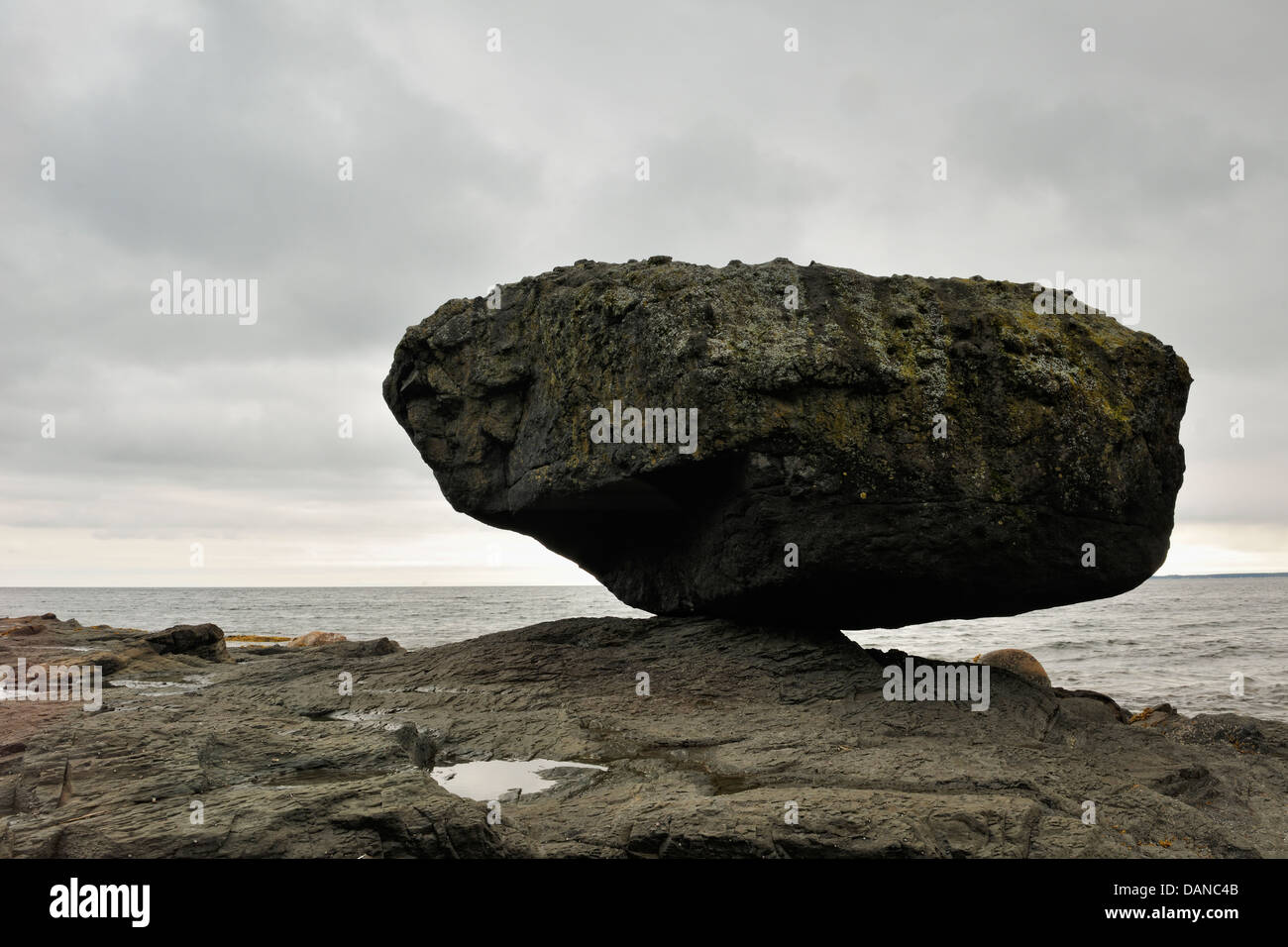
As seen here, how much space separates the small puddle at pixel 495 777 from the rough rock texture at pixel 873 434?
397 centimetres

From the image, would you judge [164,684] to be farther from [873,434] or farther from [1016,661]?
[1016,661]

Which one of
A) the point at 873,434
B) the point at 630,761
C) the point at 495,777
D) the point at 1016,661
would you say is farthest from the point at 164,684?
the point at 1016,661

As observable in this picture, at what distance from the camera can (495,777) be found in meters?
7.73

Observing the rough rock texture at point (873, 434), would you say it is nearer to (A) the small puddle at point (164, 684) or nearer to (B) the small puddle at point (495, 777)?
(B) the small puddle at point (495, 777)

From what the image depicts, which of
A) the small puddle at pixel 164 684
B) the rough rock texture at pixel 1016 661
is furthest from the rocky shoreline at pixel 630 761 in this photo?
the rough rock texture at pixel 1016 661

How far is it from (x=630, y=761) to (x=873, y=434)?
487 cm

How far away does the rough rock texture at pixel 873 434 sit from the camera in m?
10.2

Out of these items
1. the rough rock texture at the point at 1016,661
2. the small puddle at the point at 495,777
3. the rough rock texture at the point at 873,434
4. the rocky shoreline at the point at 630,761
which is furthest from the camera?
the rough rock texture at the point at 1016,661

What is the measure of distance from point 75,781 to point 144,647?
1281 centimetres

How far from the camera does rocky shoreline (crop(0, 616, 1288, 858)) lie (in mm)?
5453

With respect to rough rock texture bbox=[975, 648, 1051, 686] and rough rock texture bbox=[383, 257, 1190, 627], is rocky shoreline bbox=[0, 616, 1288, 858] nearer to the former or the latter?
rough rock texture bbox=[383, 257, 1190, 627]

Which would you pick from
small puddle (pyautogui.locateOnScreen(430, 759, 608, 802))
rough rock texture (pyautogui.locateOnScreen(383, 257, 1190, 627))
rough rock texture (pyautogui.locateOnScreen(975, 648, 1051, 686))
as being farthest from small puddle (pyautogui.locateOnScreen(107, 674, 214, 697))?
rough rock texture (pyautogui.locateOnScreen(975, 648, 1051, 686))
